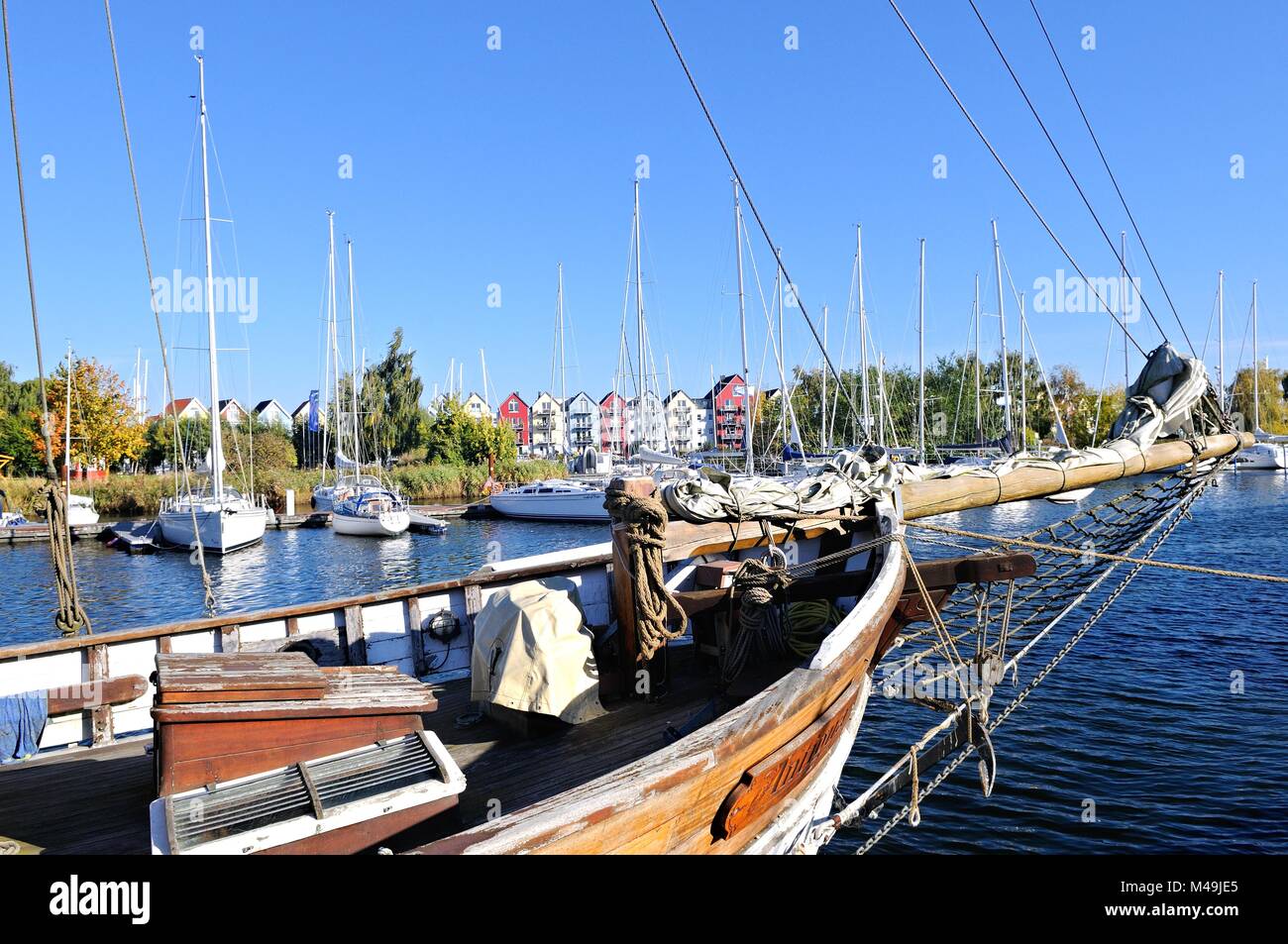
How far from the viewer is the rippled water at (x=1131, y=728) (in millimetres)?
8320

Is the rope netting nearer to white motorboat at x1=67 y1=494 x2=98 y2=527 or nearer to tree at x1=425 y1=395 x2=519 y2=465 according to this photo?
white motorboat at x1=67 y1=494 x2=98 y2=527

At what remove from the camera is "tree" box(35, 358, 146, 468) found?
1863 inches

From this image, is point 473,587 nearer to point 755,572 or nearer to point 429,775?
point 755,572

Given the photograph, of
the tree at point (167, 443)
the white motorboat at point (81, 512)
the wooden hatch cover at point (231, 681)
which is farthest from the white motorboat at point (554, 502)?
the wooden hatch cover at point (231, 681)

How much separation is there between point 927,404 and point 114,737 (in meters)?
70.9

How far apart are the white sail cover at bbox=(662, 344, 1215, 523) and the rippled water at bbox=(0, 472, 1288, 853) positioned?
343 cm

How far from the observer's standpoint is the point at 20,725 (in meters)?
5.95

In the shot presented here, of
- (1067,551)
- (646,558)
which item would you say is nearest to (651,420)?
(1067,551)

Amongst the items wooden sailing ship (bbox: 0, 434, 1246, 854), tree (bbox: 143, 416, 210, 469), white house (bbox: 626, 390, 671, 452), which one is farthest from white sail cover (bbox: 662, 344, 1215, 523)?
tree (bbox: 143, 416, 210, 469)

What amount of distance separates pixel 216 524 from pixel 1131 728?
103ft

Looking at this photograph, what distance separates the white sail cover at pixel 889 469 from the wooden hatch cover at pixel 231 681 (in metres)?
2.87

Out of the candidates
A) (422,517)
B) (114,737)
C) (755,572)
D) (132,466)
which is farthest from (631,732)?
Answer: (132,466)

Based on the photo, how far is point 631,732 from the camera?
219 inches

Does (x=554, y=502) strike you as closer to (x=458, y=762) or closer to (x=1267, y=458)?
(x=458, y=762)
